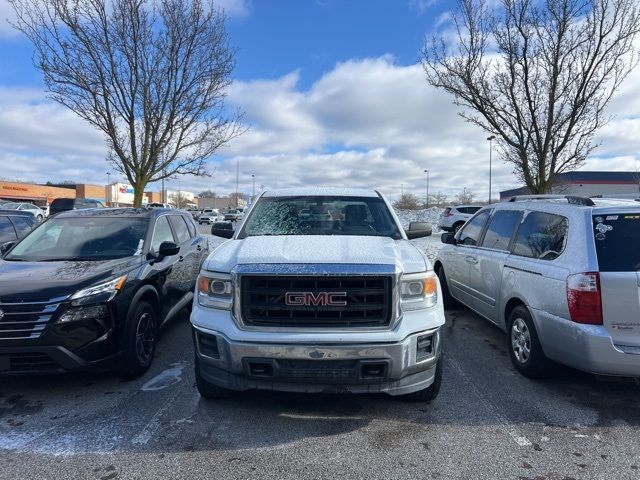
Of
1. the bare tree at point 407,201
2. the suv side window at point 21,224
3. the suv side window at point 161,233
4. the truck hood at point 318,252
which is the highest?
the bare tree at point 407,201

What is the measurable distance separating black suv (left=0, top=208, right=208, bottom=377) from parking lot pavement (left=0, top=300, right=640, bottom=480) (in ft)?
1.36

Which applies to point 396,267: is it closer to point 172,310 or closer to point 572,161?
point 172,310

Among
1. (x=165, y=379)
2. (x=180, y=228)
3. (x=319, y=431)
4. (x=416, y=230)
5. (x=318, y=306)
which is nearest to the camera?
(x=318, y=306)

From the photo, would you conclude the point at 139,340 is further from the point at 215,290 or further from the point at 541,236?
the point at 541,236

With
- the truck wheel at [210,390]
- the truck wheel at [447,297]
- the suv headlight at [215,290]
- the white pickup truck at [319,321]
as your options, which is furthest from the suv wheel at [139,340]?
the truck wheel at [447,297]

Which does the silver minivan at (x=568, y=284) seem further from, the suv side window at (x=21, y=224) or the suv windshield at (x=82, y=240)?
the suv side window at (x=21, y=224)

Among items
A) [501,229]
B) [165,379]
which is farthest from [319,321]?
[501,229]

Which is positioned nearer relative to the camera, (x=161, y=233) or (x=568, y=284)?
(x=568, y=284)

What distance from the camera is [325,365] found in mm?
2990

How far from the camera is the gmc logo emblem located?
10.1 ft

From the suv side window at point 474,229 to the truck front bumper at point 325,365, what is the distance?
3.14 meters

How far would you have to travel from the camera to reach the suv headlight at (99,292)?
12.2ft

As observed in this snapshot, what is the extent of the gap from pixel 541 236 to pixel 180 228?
4.90 m

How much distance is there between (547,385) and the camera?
4.07 metres
